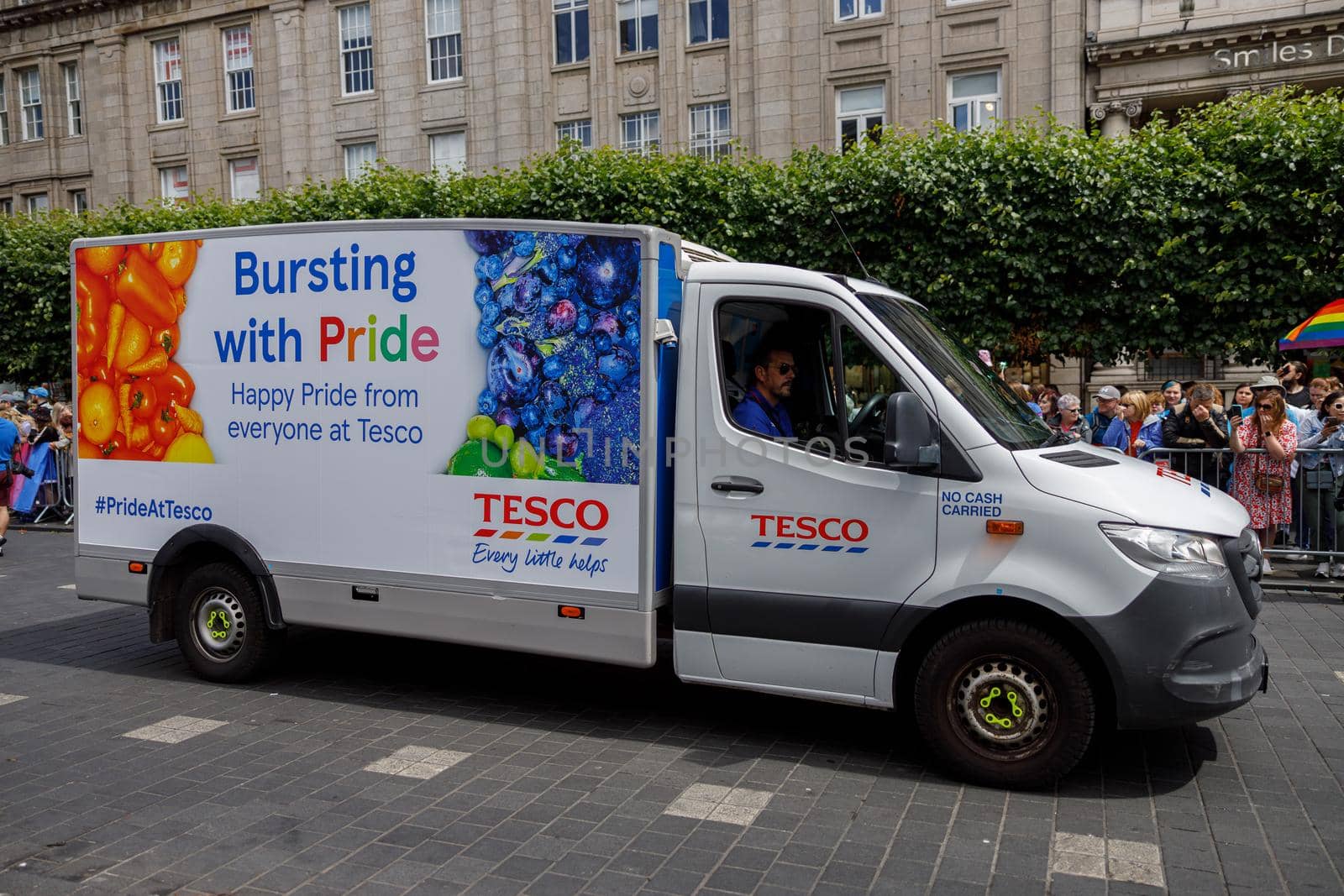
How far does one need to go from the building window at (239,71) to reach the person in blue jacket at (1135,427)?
26251mm

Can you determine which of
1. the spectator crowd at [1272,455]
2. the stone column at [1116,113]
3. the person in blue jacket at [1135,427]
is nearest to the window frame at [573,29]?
the stone column at [1116,113]

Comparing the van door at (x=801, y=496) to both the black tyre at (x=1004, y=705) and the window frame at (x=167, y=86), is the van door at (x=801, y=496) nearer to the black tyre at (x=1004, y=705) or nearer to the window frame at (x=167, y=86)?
the black tyre at (x=1004, y=705)

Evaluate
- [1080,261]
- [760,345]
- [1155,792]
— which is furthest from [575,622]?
[1080,261]

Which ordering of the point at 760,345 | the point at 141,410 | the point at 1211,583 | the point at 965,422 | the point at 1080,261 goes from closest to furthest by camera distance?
the point at 1211,583 < the point at 965,422 < the point at 760,345 < the point at 141,410 < the point at 1080,261

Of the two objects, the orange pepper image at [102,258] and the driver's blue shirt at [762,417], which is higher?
the orange pepper image at [102,258]

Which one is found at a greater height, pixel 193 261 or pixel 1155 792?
pixel 193 261

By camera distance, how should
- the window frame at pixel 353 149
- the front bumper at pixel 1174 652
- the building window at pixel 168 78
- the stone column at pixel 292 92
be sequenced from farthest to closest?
the building window at pixel 168 78, the stone column at pixel 292 92, the window frame at pixel 353 149, the front bumper at pixel 1174 652

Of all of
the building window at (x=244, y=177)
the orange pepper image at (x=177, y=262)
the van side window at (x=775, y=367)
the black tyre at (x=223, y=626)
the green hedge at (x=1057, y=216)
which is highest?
the building window at (x=244, y=177)

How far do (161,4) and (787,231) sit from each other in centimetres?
2362

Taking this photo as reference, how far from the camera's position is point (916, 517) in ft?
16.4

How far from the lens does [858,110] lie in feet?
78.0

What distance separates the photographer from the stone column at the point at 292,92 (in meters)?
28.8

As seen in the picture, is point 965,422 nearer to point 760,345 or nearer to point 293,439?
point 760,345

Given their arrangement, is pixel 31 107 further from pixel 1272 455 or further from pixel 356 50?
pixel 1272 455
